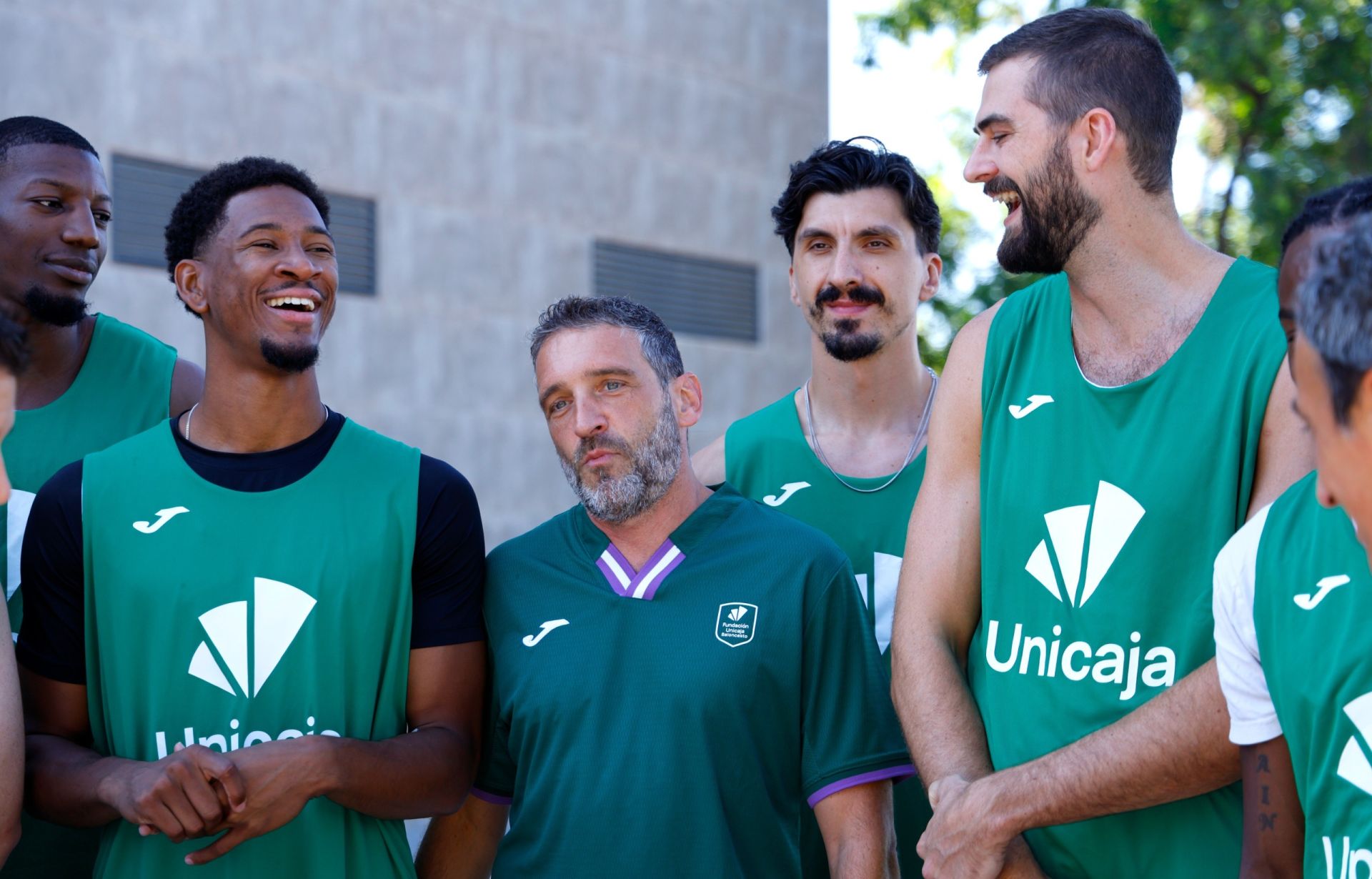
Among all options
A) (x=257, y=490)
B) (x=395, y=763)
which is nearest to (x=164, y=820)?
(x=395, y=763)

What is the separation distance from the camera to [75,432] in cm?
384

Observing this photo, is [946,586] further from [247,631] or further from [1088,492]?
[247,631]

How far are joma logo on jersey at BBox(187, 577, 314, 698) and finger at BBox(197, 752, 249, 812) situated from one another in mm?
379

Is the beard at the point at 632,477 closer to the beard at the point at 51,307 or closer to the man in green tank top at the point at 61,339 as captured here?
the man in green tank top at the point at 61,339

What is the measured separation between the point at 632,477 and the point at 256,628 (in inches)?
37.4

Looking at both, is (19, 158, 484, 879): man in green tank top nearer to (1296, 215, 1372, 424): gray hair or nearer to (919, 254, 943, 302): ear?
(919, 254, 943, 302): ear

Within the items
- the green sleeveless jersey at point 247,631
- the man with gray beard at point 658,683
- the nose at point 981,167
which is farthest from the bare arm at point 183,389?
the nose at point 981,167

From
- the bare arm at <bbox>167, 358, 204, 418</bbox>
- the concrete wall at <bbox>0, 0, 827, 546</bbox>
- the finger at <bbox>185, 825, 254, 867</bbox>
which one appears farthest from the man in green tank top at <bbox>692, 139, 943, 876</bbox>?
the concrete wall at <bbox>0, 0, 827, 546</bbox>

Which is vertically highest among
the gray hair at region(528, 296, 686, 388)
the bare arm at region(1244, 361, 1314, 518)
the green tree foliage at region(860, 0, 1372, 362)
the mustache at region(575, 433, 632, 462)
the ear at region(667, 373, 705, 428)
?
the green tree foliage at region(860, 0, 1372, 362)

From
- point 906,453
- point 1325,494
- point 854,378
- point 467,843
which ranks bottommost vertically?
point 467,843

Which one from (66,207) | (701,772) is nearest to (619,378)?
(701,772)

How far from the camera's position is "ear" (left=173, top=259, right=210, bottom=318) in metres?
3.69

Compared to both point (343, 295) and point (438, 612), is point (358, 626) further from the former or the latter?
point (343, 295)

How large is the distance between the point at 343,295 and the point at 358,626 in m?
9.68
